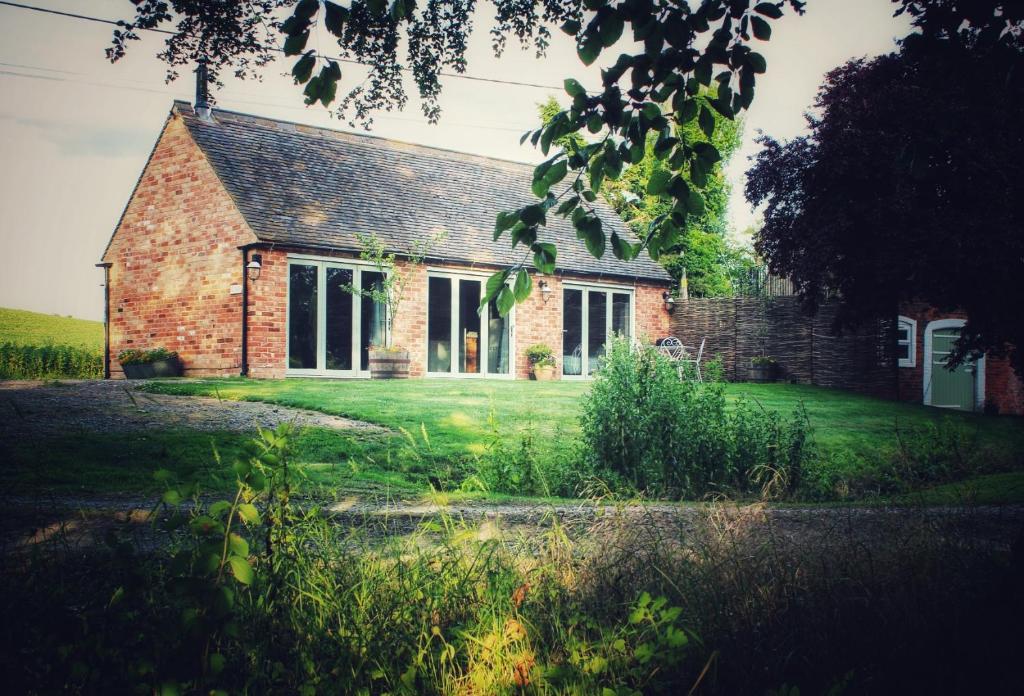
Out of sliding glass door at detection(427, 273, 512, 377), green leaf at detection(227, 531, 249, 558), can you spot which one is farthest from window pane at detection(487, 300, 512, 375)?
green leaf at detection(227, 531, 249, 558)

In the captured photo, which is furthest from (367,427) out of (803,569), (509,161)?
(509,161)

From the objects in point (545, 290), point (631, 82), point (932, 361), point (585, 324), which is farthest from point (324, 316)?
point (932, 361)

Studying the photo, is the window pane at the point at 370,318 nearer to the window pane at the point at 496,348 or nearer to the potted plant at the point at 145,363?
the window pane at the point at 496,348

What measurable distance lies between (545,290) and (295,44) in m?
16.6

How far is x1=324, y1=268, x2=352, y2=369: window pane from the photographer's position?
52.6 feet

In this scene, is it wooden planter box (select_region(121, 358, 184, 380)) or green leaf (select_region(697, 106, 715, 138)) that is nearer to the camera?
green leaf (select_region(697, 106, 715, 138))

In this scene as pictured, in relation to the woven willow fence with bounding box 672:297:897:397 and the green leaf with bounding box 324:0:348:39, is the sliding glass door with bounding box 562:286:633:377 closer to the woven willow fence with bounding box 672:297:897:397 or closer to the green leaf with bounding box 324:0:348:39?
the woven willow fence with bounding box 672:297:897:397

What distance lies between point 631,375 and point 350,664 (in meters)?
4.99

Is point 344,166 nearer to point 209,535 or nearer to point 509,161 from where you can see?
point 509,161

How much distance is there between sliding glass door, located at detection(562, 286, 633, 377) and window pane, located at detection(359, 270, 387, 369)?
16.8ft

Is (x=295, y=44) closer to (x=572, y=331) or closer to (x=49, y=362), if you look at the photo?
(x=49, y=362)

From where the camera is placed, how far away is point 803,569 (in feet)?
10.7

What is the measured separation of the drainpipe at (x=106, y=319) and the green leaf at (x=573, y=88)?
58.1 feet

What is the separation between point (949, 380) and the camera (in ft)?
64.9
